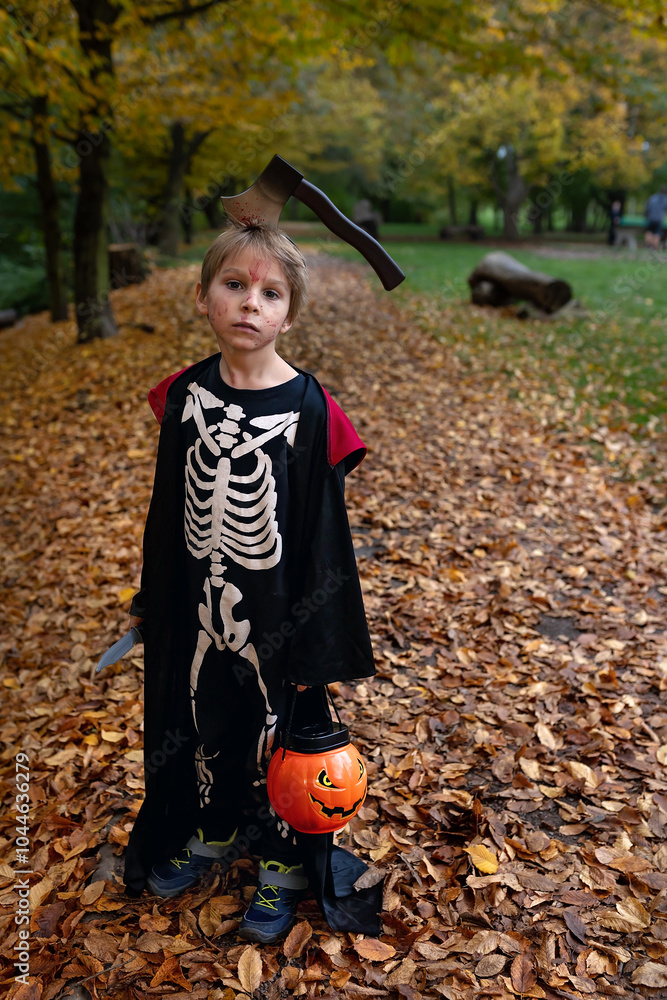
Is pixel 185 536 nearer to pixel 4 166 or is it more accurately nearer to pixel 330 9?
pixel 330 9

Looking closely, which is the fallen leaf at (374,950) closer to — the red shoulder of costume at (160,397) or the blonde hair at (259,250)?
the red shoulder of costume at (160,397)

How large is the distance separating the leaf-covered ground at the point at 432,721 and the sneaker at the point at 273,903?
0.06 m

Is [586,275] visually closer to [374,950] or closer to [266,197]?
[266,197]

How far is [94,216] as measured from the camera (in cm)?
940

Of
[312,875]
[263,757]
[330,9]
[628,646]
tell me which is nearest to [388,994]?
[312,875]

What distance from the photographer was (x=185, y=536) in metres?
2.32

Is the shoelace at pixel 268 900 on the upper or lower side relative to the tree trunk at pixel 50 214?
lower

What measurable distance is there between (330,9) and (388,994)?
372 inches

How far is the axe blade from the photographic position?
1994 millimetres

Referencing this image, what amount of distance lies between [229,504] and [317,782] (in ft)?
2.92

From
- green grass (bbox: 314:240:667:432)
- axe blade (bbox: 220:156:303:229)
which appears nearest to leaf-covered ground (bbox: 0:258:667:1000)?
green grass (bbox: 314:240:667:432)

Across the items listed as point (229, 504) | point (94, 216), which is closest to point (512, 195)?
point (94, 216)

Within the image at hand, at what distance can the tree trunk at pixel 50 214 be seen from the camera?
9.87 m

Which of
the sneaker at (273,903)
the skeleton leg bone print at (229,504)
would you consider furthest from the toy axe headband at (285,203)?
the sneaker at (273,903)
